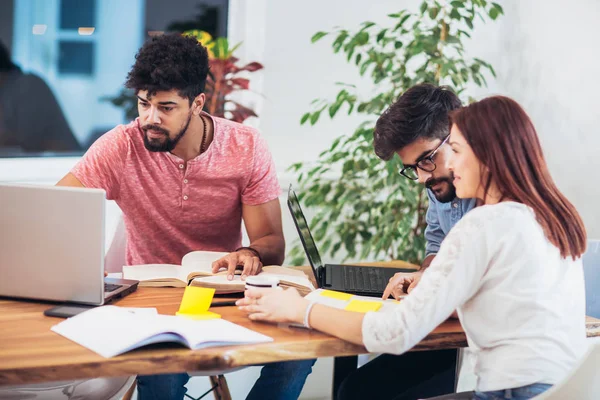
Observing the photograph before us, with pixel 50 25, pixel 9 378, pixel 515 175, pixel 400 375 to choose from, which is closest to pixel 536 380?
pixel 515 175

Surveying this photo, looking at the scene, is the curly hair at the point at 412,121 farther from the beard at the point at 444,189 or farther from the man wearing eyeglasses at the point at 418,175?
the beard at the point at 444,189

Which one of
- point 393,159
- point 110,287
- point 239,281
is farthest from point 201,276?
point 393,159

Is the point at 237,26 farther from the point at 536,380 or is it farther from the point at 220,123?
the point at 536,380

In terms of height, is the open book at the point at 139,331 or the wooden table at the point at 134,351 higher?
the open book at the point at 139,331

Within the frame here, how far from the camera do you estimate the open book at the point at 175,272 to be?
1914mm

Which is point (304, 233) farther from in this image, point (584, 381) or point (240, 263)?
point (584, 381)

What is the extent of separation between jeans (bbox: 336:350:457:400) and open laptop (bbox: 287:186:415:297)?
0.76 ft

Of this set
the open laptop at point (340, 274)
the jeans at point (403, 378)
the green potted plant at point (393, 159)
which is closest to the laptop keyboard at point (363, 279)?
the open laptop at point (340, 274)

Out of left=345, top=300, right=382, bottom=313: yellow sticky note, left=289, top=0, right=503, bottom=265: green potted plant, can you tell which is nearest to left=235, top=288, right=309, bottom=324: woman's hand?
left=345, top=300, right=382, bottom=313: yellow sticky note

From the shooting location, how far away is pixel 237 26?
370 centimetres

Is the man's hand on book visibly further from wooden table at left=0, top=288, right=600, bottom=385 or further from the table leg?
the table leg

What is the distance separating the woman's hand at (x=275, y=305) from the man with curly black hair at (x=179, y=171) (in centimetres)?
53

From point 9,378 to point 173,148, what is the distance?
1116 millimetres

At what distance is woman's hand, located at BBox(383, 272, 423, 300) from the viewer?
1.83 meters
